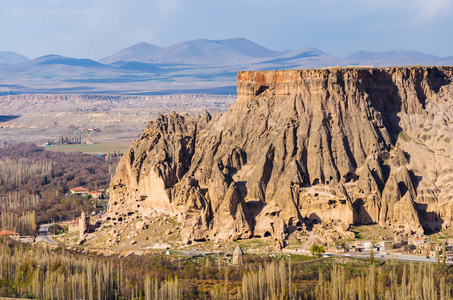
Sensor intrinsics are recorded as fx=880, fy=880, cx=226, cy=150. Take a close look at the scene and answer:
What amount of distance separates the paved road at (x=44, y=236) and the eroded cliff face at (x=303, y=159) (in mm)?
7934

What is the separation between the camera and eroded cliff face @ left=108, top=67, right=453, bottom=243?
81250 millimetres

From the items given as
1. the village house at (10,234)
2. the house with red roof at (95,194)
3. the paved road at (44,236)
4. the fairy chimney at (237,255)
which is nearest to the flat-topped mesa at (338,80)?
the fairy chimney at (237,255)

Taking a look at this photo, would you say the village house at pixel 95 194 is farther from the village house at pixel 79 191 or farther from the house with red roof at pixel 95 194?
the village house at pixel 79 191

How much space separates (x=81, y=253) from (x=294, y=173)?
22.1m

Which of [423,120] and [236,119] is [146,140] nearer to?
[236,119]

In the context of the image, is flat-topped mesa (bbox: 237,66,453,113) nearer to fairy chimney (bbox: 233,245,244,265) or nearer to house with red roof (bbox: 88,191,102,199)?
fairy chimney (bbox: 233,245,244,265)

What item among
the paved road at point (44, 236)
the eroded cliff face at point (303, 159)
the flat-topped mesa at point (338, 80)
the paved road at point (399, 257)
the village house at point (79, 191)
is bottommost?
the paved road at point (44, 236)

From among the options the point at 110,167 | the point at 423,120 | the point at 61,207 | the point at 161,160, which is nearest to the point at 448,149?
the point at 423,120

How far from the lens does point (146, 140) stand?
95.1 m

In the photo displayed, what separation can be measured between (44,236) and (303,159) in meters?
33.6

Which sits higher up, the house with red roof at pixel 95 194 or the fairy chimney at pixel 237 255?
the fairy chimney at pixel 237 255

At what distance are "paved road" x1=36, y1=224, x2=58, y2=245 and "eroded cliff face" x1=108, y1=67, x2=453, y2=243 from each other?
7.93 m

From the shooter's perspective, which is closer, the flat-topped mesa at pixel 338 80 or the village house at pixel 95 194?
the flat-topped mesa at pixel 338 80

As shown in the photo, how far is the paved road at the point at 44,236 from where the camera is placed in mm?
95562
